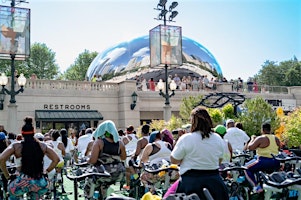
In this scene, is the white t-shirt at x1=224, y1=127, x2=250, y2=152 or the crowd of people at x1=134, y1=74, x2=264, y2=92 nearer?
the white t-shirt at x1=224, y1=127, x2=250, y2=152

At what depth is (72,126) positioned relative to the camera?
24969 mm

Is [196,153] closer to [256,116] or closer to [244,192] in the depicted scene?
[244,192]

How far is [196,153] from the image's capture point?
167 inches

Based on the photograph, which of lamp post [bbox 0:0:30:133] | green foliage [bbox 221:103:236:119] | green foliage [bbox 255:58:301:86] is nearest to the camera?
green foliage [bbox 221:103:236:119]

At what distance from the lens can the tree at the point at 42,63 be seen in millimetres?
57794

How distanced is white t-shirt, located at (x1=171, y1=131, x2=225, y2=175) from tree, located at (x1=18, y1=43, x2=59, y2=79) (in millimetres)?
55879

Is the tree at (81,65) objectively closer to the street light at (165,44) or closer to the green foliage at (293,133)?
the street light at (165,44)

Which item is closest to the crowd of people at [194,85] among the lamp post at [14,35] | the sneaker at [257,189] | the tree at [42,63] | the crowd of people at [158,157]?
the lamp post at [14,35]

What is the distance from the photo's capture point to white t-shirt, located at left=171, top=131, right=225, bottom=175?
4.24m

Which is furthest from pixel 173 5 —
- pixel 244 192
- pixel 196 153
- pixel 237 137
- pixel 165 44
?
pixel 196 153

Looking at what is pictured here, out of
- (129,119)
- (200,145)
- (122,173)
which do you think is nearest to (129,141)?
(122,173)

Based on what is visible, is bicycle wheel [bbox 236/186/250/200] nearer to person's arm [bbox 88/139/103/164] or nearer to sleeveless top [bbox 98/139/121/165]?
sleeveless top [bbox 98/139/121/165]

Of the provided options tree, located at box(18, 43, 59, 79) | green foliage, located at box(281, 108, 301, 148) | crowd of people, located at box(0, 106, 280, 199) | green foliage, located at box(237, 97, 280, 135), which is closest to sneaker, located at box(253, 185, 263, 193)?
crowd of people, located at box(0, 106, 280, 199)

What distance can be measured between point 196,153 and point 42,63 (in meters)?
57.7
